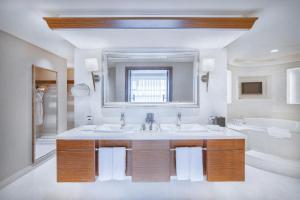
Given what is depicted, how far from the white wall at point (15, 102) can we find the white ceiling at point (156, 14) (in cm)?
29

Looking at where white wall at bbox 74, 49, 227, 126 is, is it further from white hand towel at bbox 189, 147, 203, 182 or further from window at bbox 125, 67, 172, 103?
white hand towel at bbox 189, 147, 203, 182

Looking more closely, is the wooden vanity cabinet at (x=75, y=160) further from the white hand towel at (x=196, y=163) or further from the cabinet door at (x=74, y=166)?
the white hand towel at (x=196, y=163)

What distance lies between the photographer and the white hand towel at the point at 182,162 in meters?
2.18

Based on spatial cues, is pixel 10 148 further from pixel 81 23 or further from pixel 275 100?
pixel 275 100

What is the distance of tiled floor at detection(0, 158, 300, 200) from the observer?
87.0 inches

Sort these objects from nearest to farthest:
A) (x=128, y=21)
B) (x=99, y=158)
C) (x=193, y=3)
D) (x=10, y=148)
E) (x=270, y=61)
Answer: (x=193, y=3)
(x=128, y=21)
(x=99, y=158)
(x=10, y=148)
(x=270, y=61)

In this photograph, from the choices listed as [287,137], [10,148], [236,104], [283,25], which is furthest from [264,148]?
[10,148]

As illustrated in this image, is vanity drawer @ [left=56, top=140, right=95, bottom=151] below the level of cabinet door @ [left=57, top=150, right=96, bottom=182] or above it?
above

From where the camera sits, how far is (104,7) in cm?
180

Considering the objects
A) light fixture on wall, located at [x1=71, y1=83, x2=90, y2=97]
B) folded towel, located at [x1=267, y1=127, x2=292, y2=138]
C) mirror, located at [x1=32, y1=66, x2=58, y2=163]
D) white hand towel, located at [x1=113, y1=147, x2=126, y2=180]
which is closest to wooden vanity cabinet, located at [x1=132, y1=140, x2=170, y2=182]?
white hand towel, located at [x1=113, y1=147, x2=126, y2=180]

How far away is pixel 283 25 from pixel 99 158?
2751 mm

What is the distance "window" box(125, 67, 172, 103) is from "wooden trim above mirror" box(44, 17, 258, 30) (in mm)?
789

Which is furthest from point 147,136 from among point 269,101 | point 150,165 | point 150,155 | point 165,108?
point 269,101

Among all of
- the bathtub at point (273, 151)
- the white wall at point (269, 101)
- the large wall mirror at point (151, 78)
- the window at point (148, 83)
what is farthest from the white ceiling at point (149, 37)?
the white wall at point (269, 101)
